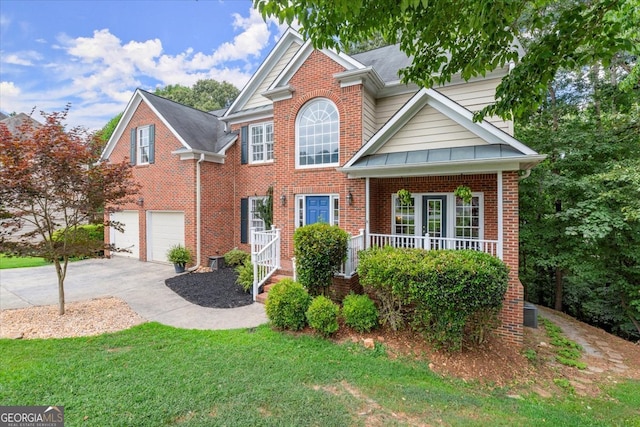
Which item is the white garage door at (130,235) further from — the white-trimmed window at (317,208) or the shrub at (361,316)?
the shrub at (361,316)

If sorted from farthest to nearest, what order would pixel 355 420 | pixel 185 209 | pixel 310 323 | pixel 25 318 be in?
pixel 185 209, pixel 25 318, pixel 310 323, pixel 355 420

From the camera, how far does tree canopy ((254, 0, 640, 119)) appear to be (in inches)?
131

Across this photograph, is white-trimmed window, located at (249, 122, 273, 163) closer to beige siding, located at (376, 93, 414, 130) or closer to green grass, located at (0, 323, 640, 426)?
beige siding, located at (376, 93, 414, 130)

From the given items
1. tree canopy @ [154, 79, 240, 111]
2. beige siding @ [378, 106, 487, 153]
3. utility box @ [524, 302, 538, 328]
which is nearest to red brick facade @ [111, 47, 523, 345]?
beige siding @ [378, 106, 487, 153]

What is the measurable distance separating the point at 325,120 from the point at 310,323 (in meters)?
6.34

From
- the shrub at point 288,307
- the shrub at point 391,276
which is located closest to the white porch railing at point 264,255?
the shrub at point 288,307

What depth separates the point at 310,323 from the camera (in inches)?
233

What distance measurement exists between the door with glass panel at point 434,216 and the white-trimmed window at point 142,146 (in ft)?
41.7

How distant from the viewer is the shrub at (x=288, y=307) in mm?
6125

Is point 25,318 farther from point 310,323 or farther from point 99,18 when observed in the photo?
point 99,18

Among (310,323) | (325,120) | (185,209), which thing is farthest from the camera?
(185,209)

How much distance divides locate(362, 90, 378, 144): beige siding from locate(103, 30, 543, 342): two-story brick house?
0.06m

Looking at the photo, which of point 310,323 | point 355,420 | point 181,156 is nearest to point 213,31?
point 181,156

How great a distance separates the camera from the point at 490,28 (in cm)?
343
